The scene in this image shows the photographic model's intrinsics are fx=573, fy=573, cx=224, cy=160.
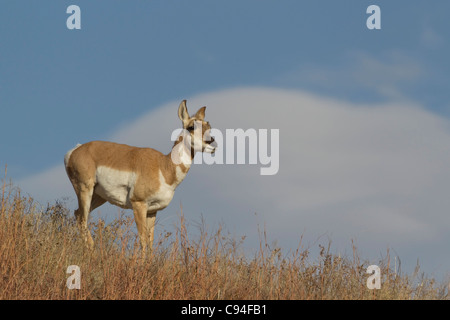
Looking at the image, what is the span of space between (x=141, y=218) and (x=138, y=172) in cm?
91

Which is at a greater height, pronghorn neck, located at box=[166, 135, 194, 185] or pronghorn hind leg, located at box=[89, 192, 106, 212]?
pronghorn neck, located at box=[166, 135, 194, 185]

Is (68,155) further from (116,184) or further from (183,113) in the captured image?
(183,113)

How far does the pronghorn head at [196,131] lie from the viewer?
35.3 feet

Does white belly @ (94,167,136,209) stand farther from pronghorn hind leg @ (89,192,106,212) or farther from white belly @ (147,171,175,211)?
pronghorn hind leg @ (89,192,106,212)

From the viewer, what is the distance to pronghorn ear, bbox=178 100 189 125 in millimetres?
10805

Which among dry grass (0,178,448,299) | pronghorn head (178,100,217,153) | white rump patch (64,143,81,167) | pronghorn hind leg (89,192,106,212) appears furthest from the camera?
pronghorn hind leg (89,192,106,212)

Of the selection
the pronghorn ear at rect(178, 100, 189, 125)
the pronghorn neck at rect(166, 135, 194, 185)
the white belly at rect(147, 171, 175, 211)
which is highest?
the pronghorn ear at rect(178, 100, 189, 125)

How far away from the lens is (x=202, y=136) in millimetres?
10766

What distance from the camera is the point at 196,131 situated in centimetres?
1076

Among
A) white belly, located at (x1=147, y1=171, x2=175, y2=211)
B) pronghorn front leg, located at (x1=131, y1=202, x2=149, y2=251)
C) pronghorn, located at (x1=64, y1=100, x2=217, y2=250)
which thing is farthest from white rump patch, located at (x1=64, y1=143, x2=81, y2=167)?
white belly, located at (x1=147, y1=171, x2=175, y2=211)

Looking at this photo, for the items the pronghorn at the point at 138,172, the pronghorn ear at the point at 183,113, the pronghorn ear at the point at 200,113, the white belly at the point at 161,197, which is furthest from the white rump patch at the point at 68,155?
the pronghorn ear at the point at 200,113

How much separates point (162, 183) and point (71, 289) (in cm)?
369

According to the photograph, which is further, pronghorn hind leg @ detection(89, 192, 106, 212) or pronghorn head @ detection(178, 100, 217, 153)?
pronghorn hind leg @ detection(89, 192, 106, 212)
